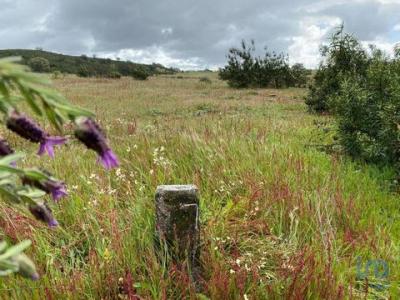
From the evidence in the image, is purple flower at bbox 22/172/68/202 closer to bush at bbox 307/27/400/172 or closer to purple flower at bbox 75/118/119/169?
purple flower at bbox 75/118/119/169

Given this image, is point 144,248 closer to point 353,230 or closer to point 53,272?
point 53,272

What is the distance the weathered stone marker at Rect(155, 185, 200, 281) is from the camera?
9.02ft

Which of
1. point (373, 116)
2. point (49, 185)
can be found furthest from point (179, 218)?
point (373, 116)

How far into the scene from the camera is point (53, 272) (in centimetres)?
285

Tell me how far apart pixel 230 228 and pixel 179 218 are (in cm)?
76

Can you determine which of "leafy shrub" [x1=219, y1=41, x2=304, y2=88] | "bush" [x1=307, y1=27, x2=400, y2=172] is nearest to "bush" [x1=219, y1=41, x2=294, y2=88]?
"leafy shrub" [x1=219, y1=41, x2=304, y2=88]

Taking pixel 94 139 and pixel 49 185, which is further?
pixel 49 185

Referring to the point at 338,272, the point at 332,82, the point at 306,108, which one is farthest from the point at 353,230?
the point at 306,108

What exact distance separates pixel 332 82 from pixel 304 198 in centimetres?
843

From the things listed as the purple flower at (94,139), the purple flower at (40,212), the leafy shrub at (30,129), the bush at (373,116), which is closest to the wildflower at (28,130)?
the leafy shrub at (30,129)

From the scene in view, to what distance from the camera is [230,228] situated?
344 centimetres

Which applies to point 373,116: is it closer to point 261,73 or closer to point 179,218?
point 179,218

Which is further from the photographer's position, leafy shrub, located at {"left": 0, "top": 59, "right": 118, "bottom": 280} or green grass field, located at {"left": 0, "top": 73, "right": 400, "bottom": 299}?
green grass field, located at {"left": 0, "top": 73, "right": 400, "bottom": 299}

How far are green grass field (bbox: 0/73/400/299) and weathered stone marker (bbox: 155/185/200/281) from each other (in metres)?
0.14
